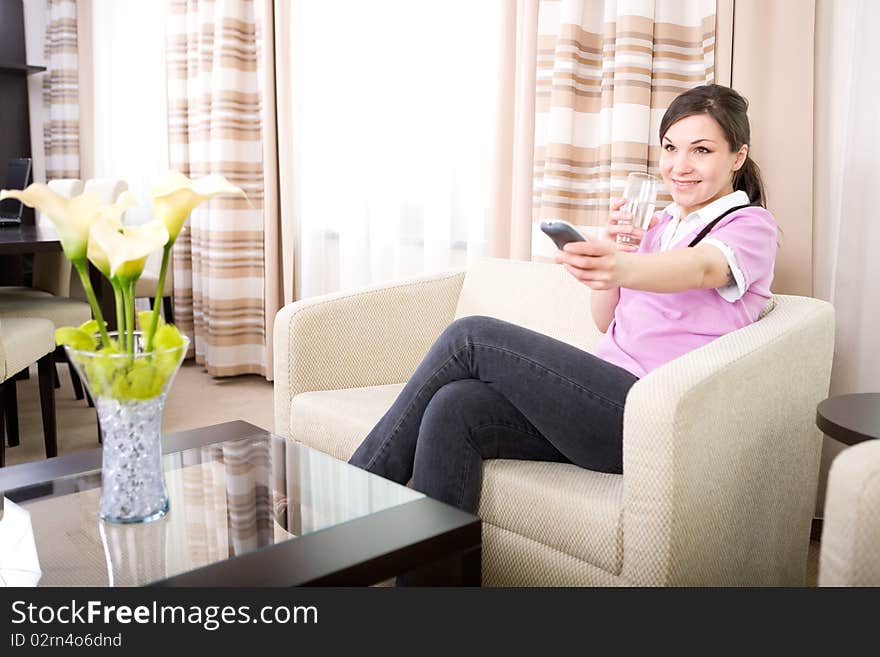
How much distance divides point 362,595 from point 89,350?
19.2 inches

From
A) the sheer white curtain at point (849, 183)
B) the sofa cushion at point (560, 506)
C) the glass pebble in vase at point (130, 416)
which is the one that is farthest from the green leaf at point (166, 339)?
the sheer white curtain at point (849, 183)

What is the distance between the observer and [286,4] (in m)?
3.58

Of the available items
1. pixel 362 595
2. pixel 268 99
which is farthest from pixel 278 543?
pixel 268 99

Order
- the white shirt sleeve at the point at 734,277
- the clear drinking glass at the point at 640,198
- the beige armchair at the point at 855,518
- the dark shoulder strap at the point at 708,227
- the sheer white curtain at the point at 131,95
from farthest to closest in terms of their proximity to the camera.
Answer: the sheer white curtain at the point at 131,95 → the dark shoulder strap at the point at 708,227 → the white shirt sleeve at the point at 734,277 → the clear drinking glass at the point at 640,198 → the beige armchair at the point at 855,518

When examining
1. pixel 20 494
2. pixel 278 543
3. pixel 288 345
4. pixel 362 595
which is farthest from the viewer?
pixel 288 345

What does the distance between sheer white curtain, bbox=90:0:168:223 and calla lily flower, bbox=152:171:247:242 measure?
3.65 meters

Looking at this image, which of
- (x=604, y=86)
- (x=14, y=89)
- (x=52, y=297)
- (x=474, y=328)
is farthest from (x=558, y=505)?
(x=14, y=89)

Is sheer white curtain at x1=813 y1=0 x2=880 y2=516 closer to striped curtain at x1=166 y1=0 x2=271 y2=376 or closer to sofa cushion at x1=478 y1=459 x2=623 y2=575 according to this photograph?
sofa cushion at x1=478 y1=459 x2=623 y2=575

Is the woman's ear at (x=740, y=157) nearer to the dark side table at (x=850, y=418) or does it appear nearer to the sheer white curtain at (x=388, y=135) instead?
the dark side table at (x=850, y=418)

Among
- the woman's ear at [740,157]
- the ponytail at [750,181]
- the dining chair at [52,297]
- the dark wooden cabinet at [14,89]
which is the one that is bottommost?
the dining chair at [52,297]

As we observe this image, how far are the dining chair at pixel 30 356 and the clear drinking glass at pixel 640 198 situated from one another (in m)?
1.76

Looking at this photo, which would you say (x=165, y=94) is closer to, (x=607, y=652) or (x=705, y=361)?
(x=705, y=361)

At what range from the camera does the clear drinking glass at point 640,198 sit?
4.60 feet

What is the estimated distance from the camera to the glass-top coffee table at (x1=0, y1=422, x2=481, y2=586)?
3.57 ft
